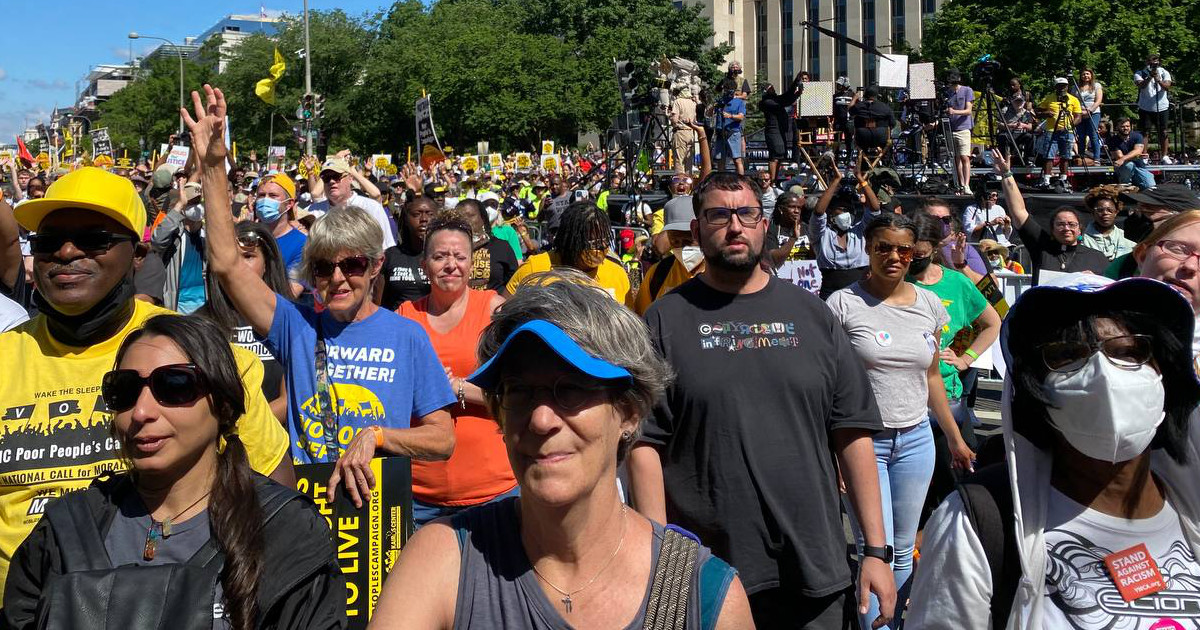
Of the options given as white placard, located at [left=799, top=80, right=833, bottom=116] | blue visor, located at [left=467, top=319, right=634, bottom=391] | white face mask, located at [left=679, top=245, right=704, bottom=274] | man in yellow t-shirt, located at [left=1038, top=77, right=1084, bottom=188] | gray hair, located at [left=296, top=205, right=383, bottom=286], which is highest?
white placard, located at [left=799, top=80, right=833, bottom=116]

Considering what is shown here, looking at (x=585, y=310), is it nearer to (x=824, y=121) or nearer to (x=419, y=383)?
(x=419, y=383)

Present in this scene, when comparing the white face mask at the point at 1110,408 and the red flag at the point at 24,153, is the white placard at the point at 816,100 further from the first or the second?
the white face mask at the point at 1110,408

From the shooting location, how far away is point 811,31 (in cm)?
9419

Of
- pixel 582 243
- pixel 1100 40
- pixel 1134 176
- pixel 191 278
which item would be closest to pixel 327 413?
pixel 582 243

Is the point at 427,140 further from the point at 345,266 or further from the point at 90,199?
the point at 90,199

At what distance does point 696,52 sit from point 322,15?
3541 cm

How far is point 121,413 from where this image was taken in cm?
241

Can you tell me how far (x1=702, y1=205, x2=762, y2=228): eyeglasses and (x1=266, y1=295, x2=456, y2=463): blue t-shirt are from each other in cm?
107

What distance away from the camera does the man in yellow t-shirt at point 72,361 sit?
2.70 m

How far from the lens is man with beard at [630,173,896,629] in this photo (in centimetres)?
336

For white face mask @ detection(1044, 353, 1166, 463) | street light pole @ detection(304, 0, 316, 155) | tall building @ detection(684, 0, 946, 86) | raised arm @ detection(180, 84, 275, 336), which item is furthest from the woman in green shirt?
tall building @ detection(684, 0, 946, 86)

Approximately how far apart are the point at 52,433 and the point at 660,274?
117 inches

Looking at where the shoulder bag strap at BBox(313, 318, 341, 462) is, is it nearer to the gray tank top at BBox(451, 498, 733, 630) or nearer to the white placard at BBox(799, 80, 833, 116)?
the gray tank top at BBox(451, 498, 733, 630)

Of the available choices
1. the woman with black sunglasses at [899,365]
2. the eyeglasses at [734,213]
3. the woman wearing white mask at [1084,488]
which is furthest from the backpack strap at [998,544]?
the woman with black sunglasses at [899,365]
